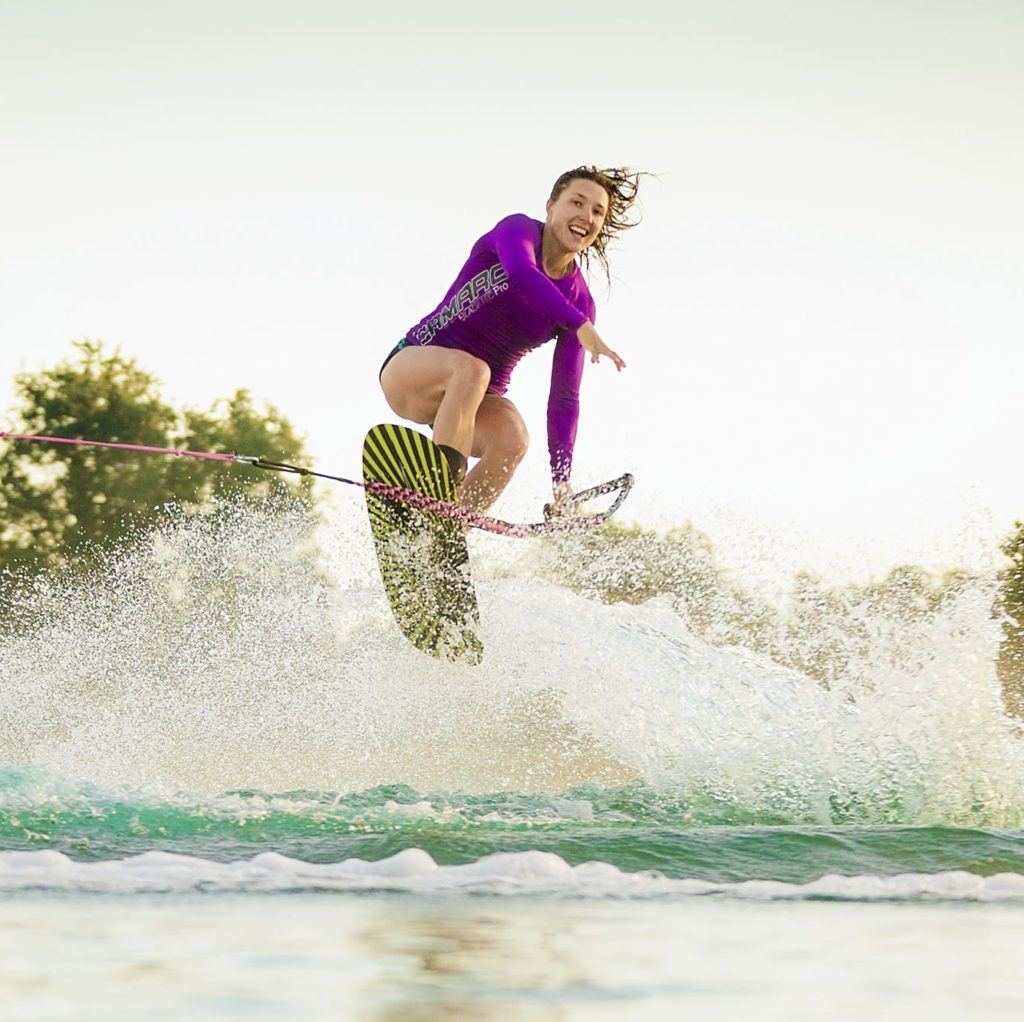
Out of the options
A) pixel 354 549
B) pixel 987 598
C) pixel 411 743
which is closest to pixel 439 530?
pixel 354 549

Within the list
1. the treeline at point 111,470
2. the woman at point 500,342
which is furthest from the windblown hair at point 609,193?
the treeline at point 111,470

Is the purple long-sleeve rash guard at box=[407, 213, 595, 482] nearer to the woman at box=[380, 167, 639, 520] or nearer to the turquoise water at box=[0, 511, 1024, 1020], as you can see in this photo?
the woman at box=[380, 167, 639, 520]

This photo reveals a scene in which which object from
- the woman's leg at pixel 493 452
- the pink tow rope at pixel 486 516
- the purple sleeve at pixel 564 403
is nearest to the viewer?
the pink tow rope at pixel 486 516

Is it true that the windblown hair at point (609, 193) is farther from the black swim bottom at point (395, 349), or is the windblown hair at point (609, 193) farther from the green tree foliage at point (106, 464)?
the green tree foliage at point (106, 464)

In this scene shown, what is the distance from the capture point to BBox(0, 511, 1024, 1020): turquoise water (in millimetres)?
2906

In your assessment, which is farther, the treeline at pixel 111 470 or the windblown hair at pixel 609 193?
the treeline at pixel 111 470

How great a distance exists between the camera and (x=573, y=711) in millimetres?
7535

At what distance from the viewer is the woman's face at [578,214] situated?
7012 mm

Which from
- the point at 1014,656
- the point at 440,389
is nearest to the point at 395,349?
the point at 440,389

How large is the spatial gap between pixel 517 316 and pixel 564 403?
0.65 m

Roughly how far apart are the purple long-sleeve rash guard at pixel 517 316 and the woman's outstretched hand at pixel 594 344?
0.32ft

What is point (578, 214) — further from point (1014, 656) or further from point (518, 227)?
point (1014, 656)

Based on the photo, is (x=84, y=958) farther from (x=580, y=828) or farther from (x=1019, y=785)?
(x=1019, y=785)

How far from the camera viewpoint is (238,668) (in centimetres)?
1009
